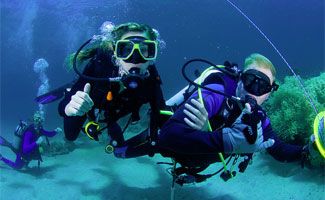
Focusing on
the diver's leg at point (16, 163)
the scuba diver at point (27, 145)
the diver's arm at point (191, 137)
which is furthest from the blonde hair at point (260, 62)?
the diver's leg at point (16, 163)

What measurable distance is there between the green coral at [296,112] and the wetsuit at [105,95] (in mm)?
2612

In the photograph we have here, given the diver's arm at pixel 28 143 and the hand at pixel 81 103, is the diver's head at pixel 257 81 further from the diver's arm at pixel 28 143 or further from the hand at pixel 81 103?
the diver's arm at pixel 28 143

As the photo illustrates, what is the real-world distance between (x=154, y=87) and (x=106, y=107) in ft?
2.60

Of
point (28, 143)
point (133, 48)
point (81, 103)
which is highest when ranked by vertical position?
point (133, 48)

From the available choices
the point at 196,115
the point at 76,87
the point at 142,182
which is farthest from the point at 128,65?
the point at 142,182

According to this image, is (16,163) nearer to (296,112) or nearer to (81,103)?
(81,103)

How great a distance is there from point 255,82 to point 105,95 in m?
2.20

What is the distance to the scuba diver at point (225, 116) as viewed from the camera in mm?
2477

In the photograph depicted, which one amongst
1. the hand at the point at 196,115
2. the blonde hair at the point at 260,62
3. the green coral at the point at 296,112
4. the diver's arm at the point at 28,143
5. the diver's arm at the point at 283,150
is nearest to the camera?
the hand at the point at 196,115

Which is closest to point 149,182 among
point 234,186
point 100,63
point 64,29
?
point 234,186

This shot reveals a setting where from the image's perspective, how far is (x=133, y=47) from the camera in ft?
13.5

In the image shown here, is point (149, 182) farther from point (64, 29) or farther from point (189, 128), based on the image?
point (64, 29)

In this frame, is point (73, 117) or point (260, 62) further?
point (73, 117)

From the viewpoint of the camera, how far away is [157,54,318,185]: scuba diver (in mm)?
2477
